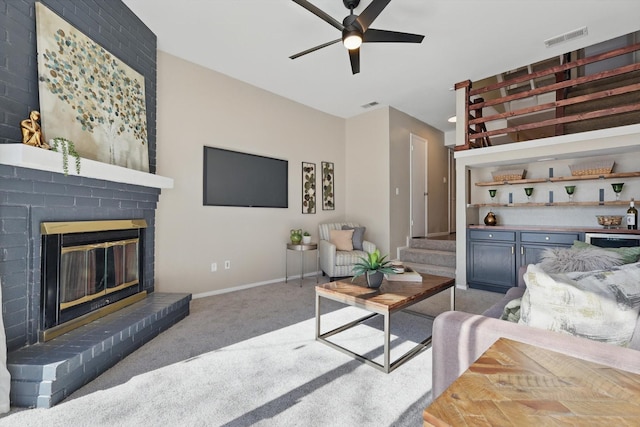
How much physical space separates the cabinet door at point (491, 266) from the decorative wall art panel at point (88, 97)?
4141 millimetres

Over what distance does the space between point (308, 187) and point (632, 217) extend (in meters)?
4.15

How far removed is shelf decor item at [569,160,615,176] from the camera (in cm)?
368

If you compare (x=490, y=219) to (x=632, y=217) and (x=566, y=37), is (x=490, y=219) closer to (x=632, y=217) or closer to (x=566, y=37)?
(x=632, y=217)

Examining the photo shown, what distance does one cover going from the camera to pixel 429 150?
20.6 ft

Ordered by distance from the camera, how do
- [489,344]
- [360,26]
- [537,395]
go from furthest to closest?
[360,26]
[489,344]
[537,395]

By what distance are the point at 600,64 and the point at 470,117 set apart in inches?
111

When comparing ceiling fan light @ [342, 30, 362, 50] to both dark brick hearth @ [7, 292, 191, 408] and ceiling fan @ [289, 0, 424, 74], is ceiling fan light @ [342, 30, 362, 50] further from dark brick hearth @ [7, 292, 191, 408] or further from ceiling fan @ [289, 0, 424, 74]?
dark brick hearth @ [7, 292, 191, 408]

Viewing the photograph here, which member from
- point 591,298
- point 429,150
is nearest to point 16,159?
point 591,298

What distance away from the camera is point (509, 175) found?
14.2 feet

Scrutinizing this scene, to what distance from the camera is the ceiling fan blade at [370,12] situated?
229cm

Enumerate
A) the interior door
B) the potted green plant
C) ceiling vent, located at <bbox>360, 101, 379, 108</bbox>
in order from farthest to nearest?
the interior door → ceiling vent, located at <bbox>360, 101, 379, 108</bbox> → the potted green plant

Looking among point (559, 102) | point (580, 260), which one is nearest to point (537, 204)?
point (559, 102)

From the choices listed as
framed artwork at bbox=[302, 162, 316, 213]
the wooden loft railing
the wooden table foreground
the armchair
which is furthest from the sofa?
framed artwork at bbox=[302, 162, 316, 213]

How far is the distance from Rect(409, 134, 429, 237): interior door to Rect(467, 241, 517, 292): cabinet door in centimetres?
163
